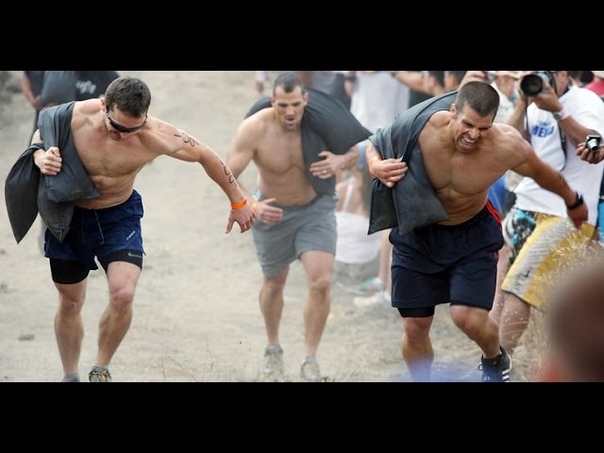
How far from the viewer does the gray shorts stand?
24.1 feet

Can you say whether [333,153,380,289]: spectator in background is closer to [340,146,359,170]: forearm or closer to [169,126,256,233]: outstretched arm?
[340,146,359,170]: forearm

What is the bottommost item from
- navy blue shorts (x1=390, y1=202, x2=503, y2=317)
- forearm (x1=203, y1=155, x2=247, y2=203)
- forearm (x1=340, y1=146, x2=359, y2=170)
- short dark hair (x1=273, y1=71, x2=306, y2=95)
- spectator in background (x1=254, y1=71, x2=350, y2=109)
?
navy blue shorts (x1=390, y1=202, x2=503, y2=317)

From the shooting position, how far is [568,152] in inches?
260

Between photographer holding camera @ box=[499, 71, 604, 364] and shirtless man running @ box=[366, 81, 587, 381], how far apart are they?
0.57 meters

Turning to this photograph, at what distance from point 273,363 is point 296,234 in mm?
949

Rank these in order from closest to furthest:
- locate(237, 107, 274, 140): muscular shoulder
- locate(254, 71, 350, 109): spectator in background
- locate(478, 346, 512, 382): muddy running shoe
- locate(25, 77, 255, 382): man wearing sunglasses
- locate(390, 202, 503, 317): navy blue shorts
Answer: locate(390, 202, 503, 317): navy blue shorts < locate(25, 77, 255, 382): man wearing sunglasses < locate(478, 346, 512, 382): muddy running shoe < locate(237, 107, 274, 140): muscular shoulder < locate(254, 71, 350, 109): spectator in background

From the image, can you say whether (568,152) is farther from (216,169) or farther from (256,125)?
(216,169)

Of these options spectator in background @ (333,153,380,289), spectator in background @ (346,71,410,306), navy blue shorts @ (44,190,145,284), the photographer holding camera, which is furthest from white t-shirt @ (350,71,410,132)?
navy blue shorts @ (44,190,145,284)

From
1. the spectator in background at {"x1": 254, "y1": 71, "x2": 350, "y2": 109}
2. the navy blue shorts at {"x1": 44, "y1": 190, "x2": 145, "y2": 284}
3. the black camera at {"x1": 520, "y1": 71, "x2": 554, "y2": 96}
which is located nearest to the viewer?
the navy blue shorts at {"x1": 44, "y1": 190, "x2": 145, "y2": 284}

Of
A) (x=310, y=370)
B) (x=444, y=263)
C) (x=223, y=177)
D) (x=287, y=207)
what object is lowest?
(x=310, y=370)

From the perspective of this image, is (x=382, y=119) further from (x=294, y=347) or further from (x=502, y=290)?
(x=502, y=290)

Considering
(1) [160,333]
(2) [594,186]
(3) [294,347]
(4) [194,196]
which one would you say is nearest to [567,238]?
(2) [594,186]

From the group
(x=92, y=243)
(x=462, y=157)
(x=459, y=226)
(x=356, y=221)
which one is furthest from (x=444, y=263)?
(x=356, y=221)

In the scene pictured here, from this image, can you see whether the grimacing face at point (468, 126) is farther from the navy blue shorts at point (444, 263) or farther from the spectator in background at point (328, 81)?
the spectator in background at point (328, 81)
